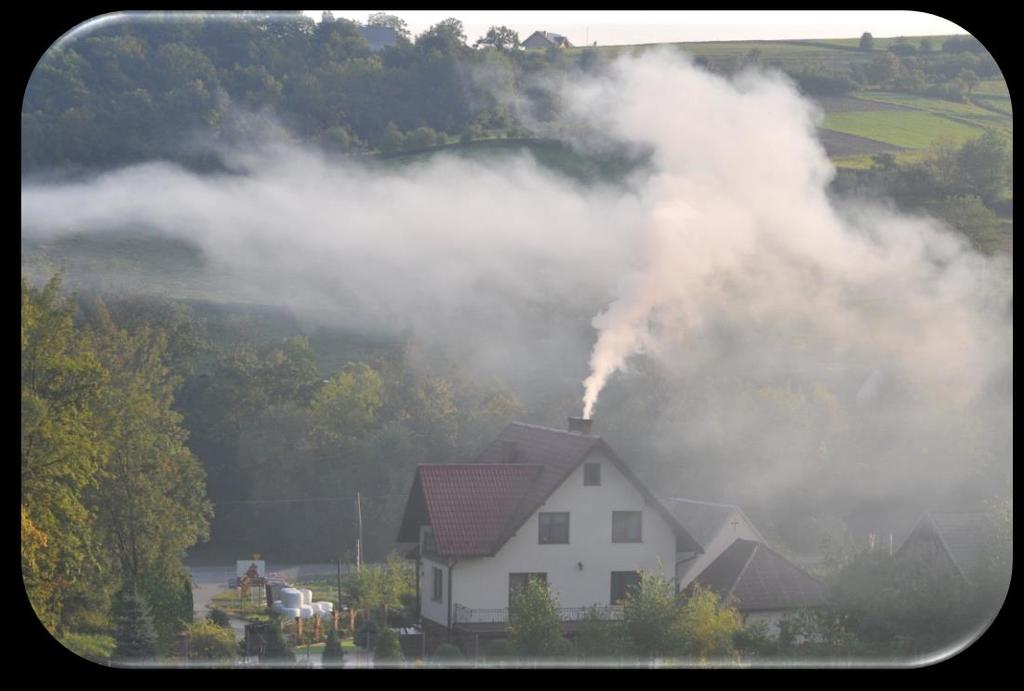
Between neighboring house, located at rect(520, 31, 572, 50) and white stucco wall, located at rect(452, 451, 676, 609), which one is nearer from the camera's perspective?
white stucco wall, located at rect(452, 451, 676, 609)

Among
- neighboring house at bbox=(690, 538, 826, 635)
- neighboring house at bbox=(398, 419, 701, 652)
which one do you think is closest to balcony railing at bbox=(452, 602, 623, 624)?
neighboring house at bbox=(398, 419, 701, 652)

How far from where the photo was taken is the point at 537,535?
10.9 metres

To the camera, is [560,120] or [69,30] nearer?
[69,30]

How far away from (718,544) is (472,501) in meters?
1.58

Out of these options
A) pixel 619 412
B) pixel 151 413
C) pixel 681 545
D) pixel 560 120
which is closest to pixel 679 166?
pixel 560 120

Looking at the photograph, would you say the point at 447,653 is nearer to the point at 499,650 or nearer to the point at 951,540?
the point at 499,650

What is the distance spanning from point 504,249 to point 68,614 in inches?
138

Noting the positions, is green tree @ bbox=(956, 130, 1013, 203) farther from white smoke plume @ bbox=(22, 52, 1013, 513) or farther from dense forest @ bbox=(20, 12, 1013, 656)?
white smoke plume @ bbox=(22, 52, 1013, 513)

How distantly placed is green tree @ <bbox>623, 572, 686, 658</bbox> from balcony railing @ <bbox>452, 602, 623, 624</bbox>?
9 cm

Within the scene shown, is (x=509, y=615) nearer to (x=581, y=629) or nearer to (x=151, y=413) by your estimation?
(x=581, y=629)

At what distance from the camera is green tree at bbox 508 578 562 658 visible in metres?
10.7

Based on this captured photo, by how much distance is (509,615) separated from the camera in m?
10.8

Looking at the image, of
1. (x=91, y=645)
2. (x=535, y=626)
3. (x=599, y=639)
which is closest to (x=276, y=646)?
(x=91, y=645)

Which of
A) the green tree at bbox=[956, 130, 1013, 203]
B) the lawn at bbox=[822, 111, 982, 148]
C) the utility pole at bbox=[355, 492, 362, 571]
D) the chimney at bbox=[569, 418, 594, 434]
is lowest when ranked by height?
the utility pole at bbox=[355, 492, 362, 571]
